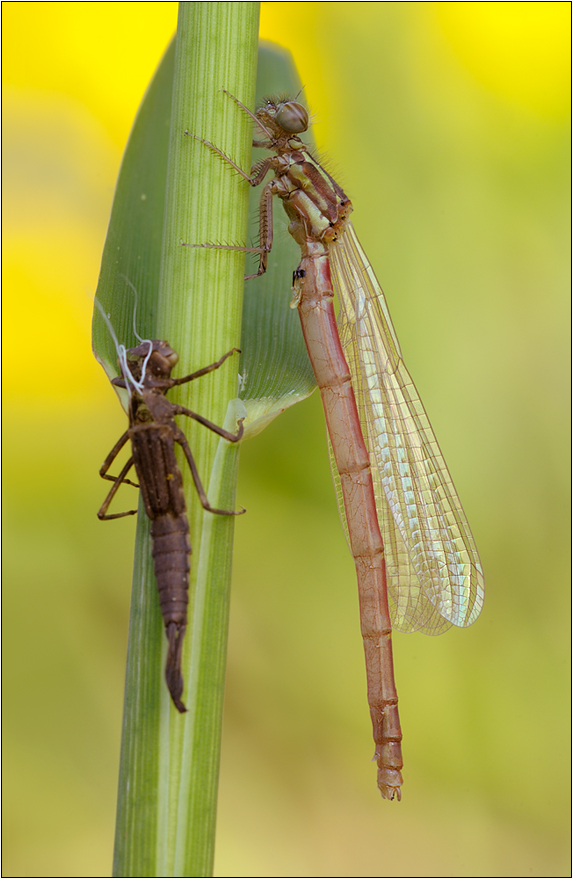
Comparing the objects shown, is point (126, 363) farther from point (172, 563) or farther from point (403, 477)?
point (403, 477)

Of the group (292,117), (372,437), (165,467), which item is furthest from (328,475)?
(292,117)

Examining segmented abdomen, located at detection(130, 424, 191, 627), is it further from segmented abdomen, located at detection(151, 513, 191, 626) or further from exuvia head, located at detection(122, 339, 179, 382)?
exuvia head, located at detection(122, 339, 179, 382)

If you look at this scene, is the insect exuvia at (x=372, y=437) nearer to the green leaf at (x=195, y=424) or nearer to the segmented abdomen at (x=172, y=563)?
the green leaf at (x=195, y=424)

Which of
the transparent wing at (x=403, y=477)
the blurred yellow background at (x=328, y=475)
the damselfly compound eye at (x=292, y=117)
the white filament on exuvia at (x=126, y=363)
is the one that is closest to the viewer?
the white filament on exuvia at (x=126, y=363)

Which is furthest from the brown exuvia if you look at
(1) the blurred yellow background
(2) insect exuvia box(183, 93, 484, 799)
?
(1) the blurred yellow background

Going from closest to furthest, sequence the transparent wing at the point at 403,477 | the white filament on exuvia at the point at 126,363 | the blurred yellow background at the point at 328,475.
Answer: the white filament on exuvia at the point at 126,363, the transparent wing at the point at 403,477, the blurred yellow background at the point at 328,475

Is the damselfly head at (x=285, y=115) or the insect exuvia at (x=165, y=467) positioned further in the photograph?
the damselfly head at (x=285, y=115)

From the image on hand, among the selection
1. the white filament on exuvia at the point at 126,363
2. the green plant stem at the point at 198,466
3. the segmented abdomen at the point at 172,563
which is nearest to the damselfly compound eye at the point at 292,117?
the green plant stem at the point at 198,466
